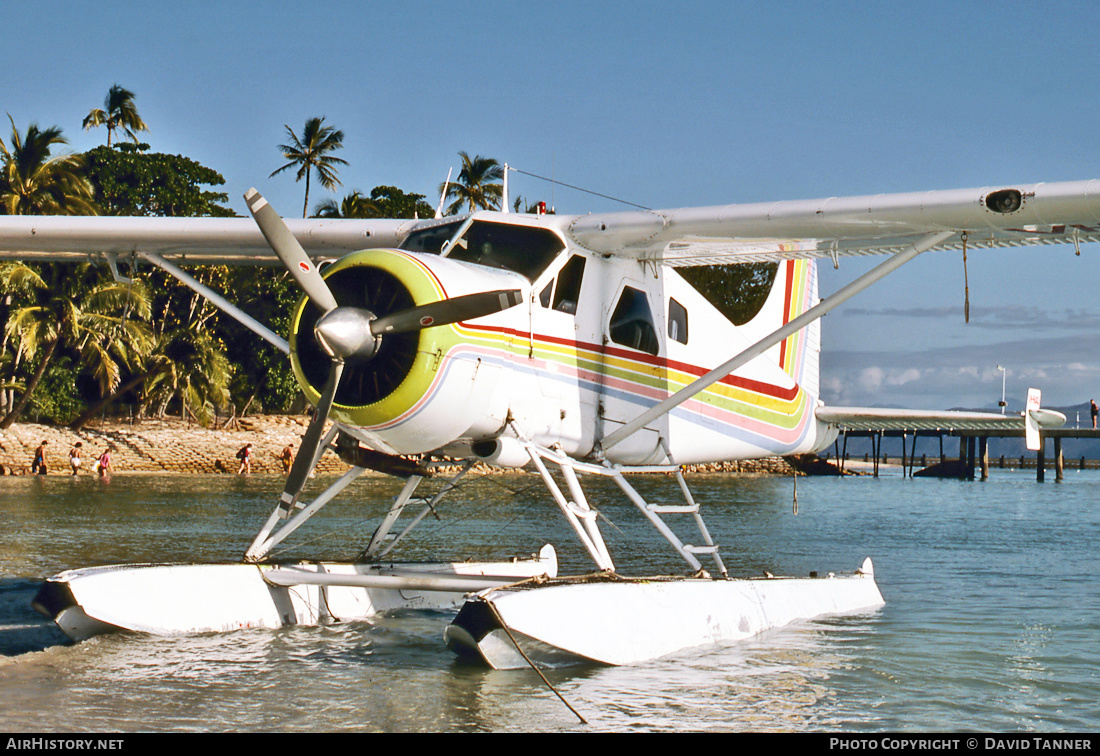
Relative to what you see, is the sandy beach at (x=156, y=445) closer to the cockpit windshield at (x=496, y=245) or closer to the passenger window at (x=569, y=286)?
the cockpit windshield at (x=496, y=245)

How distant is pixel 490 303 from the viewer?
639 cm

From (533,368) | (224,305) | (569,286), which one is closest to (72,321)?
(224,305)

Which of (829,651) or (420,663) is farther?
(829,651)

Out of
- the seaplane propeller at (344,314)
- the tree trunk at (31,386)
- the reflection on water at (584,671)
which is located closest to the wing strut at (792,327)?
the reflection on water at (584,671)

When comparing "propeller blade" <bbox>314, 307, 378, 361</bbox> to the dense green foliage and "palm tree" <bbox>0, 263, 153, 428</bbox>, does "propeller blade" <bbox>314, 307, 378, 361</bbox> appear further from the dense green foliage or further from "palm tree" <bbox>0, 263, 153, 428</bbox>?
the dense green foliage

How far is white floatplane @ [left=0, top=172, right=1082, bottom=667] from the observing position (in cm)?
641

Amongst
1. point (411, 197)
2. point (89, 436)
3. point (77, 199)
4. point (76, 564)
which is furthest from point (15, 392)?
point (76, 564)

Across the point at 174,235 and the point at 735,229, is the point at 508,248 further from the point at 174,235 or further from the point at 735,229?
the point at 174,235

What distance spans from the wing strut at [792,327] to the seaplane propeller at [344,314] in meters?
2.20

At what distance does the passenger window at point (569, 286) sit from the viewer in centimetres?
782

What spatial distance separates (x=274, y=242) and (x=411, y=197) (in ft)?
141

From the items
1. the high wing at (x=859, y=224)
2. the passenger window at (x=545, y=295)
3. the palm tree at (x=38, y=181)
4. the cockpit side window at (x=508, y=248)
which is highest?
the palm tree at (x=38, y=181)

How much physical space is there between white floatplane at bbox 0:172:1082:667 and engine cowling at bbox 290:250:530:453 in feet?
0.04
